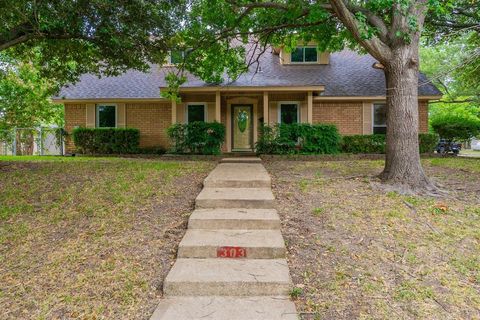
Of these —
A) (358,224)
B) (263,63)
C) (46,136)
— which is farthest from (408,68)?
(46,136)

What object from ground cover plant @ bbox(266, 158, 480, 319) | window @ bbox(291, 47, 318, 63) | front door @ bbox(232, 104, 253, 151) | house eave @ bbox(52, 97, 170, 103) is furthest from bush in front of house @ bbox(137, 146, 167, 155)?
ground cover plant @ bbox(266, 158, 480, 319)

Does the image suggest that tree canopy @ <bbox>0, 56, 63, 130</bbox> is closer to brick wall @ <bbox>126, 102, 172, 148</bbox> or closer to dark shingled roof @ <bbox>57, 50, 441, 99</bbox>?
dark shingled roof @ <bbox>57, 50, 441, 99</bbox>

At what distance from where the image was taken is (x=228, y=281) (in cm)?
335

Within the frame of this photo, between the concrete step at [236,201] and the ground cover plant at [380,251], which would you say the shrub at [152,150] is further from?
the concrete step at [236,201]

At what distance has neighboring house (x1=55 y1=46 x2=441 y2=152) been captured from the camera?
47.0 feet

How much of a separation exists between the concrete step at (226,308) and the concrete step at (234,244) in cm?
65

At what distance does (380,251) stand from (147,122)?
1273 centimetres

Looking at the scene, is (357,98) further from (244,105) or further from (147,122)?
(147,122)

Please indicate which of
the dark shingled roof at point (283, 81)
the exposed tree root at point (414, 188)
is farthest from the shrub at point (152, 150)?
the exposed tree root at point (414, 188)

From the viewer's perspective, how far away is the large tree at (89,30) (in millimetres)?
7031

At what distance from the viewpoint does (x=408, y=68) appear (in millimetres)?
6320

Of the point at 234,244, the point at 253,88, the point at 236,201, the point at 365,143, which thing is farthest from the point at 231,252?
the point at 365,143

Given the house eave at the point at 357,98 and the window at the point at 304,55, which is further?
the window at the point at 304,55

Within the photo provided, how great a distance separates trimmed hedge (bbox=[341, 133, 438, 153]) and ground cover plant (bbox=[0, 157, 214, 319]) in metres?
8.64
